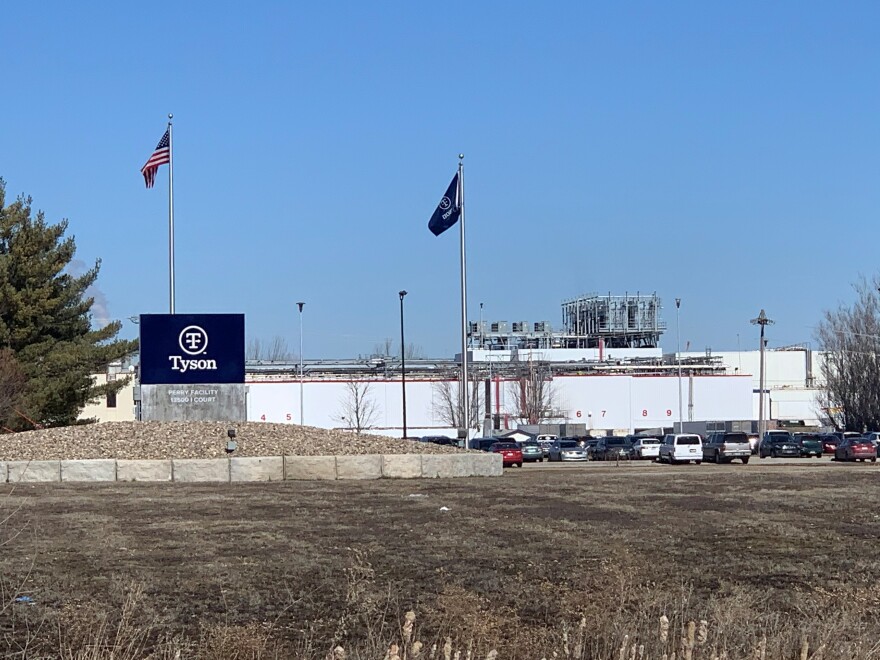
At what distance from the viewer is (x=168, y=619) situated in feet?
32.5

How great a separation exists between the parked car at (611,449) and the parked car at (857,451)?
1125cm

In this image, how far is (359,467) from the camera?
99.8ft

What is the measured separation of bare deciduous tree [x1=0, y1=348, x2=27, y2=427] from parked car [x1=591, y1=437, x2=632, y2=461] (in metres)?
30.7

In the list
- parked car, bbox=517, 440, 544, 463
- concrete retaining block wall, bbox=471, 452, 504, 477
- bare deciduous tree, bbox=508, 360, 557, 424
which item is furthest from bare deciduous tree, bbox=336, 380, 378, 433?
concrete retaining block wall, bbox=471, 452, 504, 477

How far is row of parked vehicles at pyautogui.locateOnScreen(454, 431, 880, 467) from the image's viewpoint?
5388 centimetres

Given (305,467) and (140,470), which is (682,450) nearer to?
(305,467)

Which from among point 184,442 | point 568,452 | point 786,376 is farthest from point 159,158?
point 786,376

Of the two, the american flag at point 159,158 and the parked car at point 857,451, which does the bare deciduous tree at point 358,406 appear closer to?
the parked car at point 857,451

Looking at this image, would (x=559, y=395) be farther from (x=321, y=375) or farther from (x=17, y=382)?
(x=17, y=382)

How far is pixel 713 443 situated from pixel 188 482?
103 ft

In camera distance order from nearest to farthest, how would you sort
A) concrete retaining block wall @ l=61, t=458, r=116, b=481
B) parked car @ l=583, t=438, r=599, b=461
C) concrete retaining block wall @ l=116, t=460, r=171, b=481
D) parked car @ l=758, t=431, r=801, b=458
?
1. concrete retaining block wall @ l=61, t=458, r=116, b=481
2. concrete retaining block wall @ l=116, t=460, r=171, b=481
3. parked car @ l=758, t=431, r=801, b=458
4. parked car @ l=583, t=438, r=599, b=461

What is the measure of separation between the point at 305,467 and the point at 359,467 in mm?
1374

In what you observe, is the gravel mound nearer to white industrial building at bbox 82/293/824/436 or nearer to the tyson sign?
the tyson sign

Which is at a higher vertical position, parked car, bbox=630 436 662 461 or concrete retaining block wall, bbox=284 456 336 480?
concrete retaining block wall, bbox=284 456 336 480
